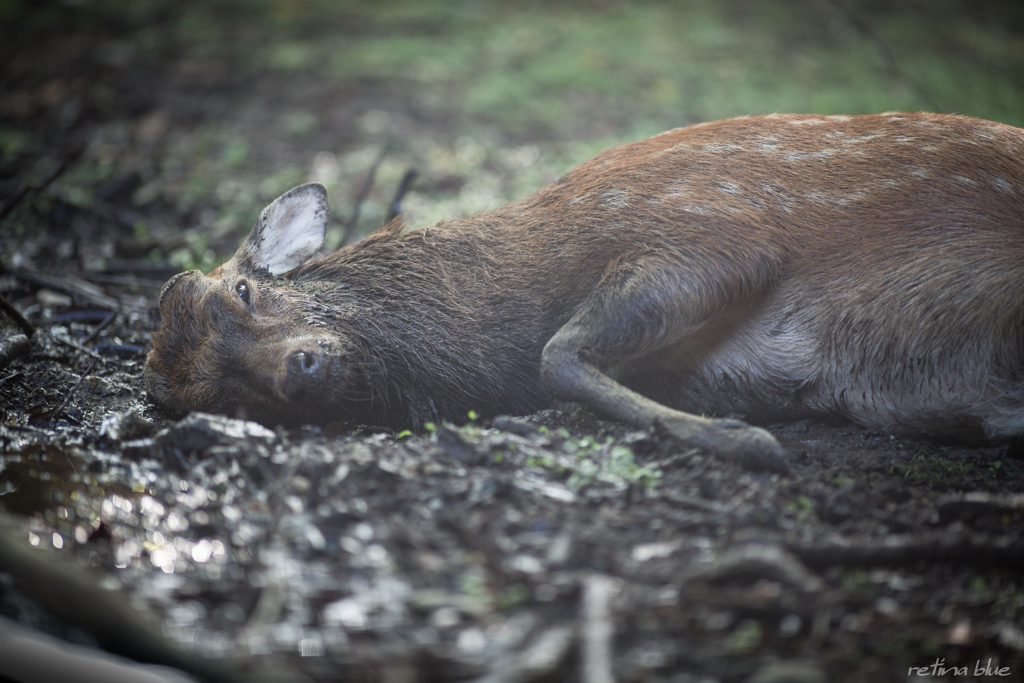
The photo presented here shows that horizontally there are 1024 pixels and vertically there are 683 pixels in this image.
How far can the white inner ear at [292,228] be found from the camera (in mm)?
3881

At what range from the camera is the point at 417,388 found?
359 centimetres

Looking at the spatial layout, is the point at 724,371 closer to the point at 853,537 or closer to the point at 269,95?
the point at 853,537

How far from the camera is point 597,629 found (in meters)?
2.00

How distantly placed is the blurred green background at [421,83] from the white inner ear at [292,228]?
1.72 metres

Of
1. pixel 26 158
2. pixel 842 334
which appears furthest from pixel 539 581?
pixel 26 158

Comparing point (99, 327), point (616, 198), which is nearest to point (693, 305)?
point (616, 198)

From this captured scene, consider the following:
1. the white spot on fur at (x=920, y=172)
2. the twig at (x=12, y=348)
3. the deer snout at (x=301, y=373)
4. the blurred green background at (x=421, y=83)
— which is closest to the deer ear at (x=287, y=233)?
the deer snout at (x=301, y=373)

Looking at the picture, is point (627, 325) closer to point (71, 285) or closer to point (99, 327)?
point (99, 327)

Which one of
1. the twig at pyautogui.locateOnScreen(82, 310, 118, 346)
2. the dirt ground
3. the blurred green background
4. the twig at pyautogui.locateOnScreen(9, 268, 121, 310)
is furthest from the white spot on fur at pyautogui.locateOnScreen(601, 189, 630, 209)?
the twig at pyautogui.locateOnScreen(9, 268, 121, 310)

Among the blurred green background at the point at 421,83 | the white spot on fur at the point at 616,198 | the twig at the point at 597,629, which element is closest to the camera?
the twig at the point at 597,629

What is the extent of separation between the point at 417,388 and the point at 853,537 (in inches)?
78.8

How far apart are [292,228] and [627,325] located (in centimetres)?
191

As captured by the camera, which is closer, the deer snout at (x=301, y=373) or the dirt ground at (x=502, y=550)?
the dirt ground at (x=502, y=550)

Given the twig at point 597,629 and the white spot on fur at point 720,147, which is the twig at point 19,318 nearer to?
the twig at point 597,629
